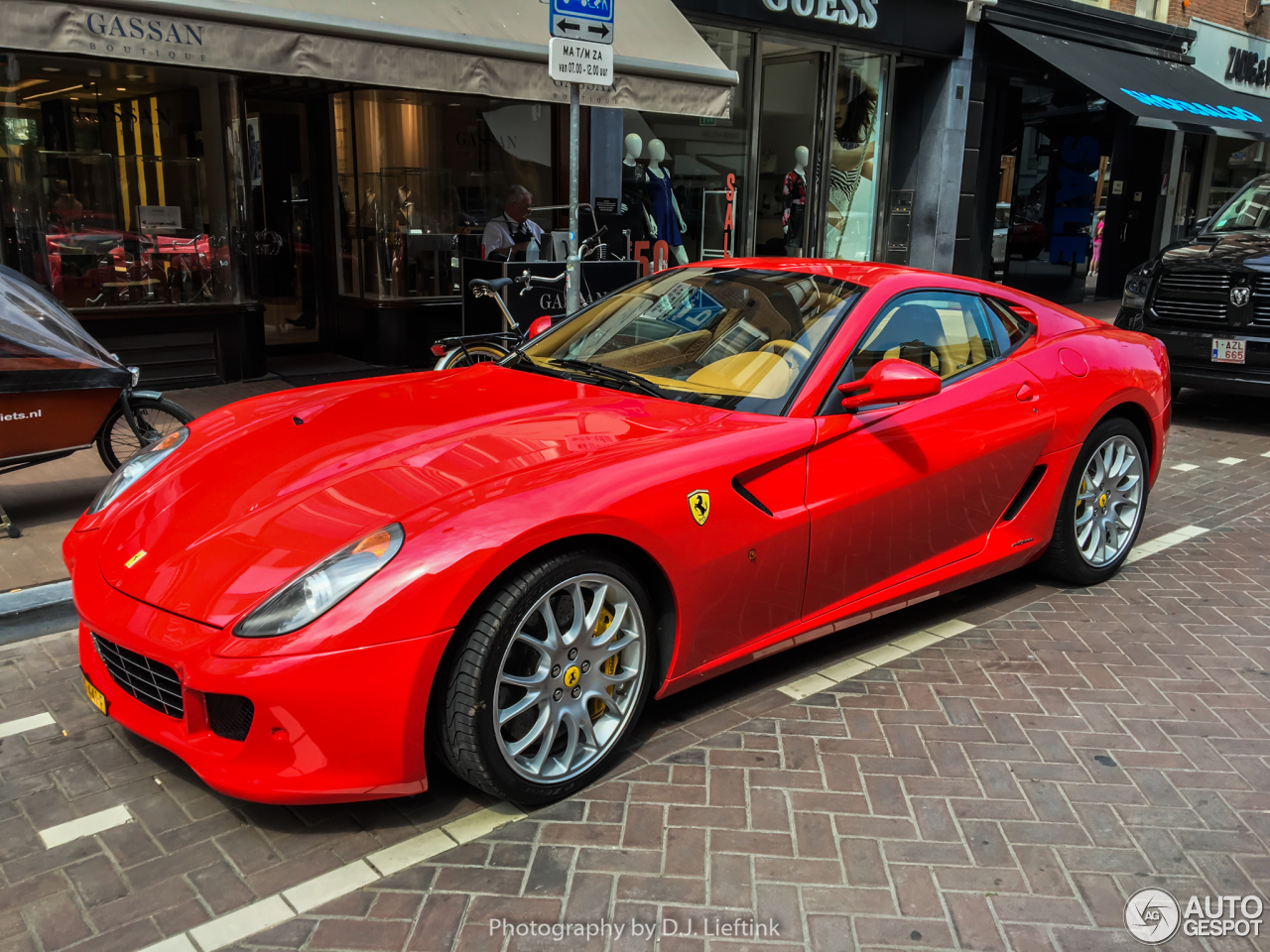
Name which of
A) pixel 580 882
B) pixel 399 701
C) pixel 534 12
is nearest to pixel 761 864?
pixel 580 882

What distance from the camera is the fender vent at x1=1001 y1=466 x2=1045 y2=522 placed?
4.38 meters

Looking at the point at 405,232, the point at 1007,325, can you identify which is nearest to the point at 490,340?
the point at 405,232

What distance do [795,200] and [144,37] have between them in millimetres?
8949

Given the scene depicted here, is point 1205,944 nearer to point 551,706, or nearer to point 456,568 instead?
point 551,706

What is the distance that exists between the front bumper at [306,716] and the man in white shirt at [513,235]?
743 centimetres

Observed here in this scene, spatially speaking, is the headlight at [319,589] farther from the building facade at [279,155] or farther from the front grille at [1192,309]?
the front grille at [1192,309]

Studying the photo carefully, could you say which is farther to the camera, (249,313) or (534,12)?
(249,313)

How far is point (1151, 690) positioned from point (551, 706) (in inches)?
94.3

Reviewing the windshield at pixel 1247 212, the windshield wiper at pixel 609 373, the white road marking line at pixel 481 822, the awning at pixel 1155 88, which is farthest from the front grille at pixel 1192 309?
the white road marking line at pixel 481 822

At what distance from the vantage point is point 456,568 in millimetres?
2670

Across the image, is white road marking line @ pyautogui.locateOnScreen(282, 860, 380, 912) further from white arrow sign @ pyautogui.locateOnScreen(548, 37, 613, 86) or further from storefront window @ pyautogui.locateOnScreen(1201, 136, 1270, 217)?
storefront window @ pyautogui.locateOnScreen(1201, 136, 1270, 217)

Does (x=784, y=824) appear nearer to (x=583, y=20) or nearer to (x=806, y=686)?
(x=806, y=686)

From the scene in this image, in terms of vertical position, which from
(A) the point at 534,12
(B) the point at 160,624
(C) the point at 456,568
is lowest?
(B) the point at 160,624

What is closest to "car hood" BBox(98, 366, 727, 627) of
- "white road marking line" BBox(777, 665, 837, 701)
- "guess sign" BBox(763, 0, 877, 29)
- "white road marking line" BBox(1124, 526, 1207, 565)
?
"white road marking line" BBox(777, 665, 837, 701)
